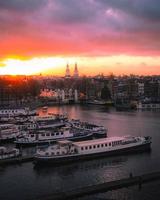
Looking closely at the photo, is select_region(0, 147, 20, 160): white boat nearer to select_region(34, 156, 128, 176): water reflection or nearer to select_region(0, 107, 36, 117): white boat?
select_region(34, 156, 128, 176): water reflection

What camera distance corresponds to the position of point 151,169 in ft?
48.0

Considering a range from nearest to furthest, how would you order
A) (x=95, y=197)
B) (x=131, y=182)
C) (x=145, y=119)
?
(x=95, y=197) → (x=131, y=182) → (x=145, y=119)

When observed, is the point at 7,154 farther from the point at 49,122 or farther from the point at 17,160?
the point at 49,122

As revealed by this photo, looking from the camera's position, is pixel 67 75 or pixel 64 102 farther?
pixel 67 75

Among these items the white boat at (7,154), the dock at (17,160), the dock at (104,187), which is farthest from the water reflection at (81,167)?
the dock at (104,187)

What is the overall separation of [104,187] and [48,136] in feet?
26.5

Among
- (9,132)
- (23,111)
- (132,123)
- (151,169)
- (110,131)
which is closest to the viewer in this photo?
(151,169)

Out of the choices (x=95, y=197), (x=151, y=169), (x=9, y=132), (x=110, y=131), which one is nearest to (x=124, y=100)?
(x=110, y=131)

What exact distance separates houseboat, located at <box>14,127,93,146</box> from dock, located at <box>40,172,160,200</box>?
24.1 ft

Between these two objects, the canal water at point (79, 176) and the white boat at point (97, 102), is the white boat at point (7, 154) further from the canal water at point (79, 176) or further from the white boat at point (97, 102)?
the white boat at point (97, 102)

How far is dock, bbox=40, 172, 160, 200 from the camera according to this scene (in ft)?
37.5

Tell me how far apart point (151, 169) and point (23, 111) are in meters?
18.8

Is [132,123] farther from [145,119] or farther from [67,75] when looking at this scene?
[67,75]

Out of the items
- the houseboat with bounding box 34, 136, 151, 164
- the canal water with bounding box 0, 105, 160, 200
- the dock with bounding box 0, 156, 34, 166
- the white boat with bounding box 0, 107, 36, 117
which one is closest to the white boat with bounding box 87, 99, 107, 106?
the white boat with bounding box 0, 107, 36, 117
